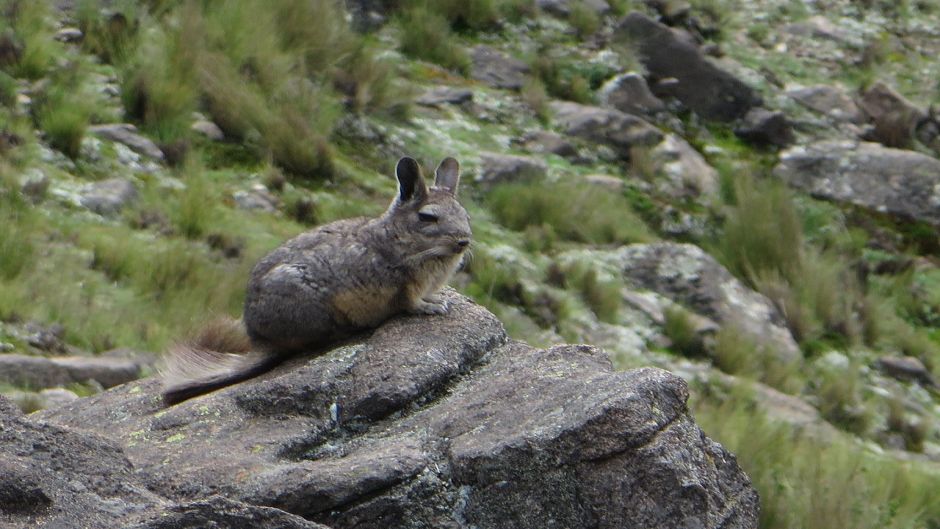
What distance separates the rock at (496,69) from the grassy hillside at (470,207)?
0.44 ft

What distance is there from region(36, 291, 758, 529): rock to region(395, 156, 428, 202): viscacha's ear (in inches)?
51.4

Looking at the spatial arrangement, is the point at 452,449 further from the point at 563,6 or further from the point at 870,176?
the point at 563,6

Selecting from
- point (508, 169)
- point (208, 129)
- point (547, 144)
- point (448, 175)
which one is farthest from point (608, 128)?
point (448, 175)

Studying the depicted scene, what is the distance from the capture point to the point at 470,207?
1230 centimetres

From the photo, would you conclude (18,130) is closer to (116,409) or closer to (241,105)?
(241,105)

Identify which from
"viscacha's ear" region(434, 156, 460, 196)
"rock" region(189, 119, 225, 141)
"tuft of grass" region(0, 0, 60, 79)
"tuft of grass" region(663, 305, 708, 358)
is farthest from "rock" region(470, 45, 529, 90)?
"viscacha's ear" region(434, 156, 460, 196)

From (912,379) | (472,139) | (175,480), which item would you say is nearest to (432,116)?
(472,139)

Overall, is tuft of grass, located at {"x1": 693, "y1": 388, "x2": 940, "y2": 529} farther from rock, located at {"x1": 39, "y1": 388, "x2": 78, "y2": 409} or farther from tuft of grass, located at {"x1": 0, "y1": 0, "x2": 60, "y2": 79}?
tuft of grass, located at {"x1": 0, "y1": 0, "x2": 60, "y2": 79}

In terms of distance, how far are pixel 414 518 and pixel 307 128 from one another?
26.1ft

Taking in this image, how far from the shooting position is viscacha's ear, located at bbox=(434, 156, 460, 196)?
22.7 feet

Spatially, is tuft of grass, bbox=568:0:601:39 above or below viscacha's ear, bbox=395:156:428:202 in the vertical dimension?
below

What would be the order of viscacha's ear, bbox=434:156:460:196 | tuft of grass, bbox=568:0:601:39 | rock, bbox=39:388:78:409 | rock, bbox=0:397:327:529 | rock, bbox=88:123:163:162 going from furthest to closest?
tuft of grass, bbox=568:0:601:39 < rock, bbox=88:123:163:162 < rock, bbox=39:388:78:409 < viscacha's ear, bbox=434:156:460:196 < rock, bbox=0:397:327:529

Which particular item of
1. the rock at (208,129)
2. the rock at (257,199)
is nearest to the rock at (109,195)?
the rock at (257,199)

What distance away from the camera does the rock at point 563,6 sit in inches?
651
